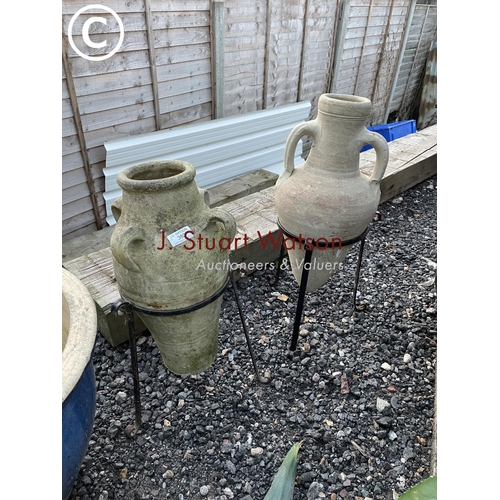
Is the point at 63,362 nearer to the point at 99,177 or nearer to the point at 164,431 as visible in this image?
the point at 164,431

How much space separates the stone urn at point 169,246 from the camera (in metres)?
1.42

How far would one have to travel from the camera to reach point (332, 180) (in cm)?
189

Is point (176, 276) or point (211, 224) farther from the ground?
point (211, 224)

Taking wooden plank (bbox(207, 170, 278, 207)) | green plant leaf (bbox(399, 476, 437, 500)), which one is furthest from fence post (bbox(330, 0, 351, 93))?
green plant leaf (bbox(399, 476, 437, 500))

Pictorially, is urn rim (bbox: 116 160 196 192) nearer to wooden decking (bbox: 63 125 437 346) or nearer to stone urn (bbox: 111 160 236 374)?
stone urn (bbox: 111 160 236 374)

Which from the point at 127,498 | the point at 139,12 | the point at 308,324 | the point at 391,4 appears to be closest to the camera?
A: the point at 127,498

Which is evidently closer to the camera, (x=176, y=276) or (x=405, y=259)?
(x=176, y=276)

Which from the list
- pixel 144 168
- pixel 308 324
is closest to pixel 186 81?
pixel 144 168

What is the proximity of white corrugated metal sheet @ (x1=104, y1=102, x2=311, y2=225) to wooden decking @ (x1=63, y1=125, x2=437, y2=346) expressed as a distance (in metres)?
0.29

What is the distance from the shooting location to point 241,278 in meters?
2.88

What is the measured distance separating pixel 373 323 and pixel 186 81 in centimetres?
252

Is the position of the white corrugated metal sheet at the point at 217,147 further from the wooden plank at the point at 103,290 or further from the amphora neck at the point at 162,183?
the amphora neck at the point at 162,183

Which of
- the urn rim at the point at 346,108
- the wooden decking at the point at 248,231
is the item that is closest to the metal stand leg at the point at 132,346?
the wooden decking at the point at 248,231

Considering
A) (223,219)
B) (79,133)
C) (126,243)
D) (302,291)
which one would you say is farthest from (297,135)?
(79,133)
